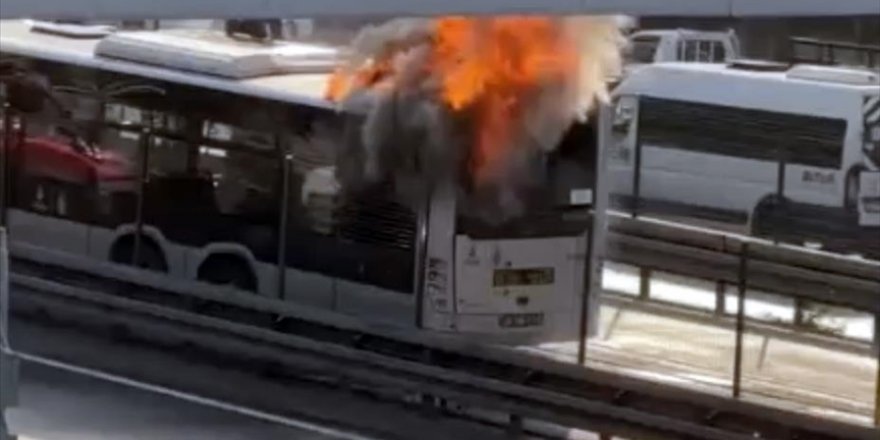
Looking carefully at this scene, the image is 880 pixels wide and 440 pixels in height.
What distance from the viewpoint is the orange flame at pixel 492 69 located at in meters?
14.8

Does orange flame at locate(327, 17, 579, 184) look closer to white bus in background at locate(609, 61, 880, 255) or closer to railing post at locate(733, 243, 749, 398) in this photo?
railing post at locate(733, 243, 749, 398)

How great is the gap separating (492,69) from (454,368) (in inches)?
78.8

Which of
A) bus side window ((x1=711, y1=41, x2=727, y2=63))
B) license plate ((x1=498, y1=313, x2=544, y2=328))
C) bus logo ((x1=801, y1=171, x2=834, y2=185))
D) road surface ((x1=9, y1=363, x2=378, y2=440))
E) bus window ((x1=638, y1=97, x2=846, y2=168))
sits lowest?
road surface ((x1=9, y1=363, x2=378, y2=440))

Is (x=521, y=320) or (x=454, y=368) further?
(x=521, y=320)

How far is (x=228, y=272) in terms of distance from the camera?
57.6 ft

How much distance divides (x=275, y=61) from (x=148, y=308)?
212 centimetres

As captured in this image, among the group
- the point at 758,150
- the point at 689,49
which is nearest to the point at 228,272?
the point at 758,150

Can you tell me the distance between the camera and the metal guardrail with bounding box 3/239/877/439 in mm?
14570

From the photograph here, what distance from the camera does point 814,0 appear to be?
11.4 metres

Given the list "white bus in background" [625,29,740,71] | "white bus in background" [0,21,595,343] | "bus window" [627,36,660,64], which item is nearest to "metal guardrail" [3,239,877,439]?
"white bus in background" [0,21,595,343]

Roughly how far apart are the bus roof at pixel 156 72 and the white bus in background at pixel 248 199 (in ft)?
0.05

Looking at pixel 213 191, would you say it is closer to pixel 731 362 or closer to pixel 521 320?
pixel 521 320

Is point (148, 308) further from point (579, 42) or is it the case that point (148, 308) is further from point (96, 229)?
point (579, 42)

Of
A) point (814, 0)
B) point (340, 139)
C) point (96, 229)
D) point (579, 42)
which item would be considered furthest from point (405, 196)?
point (814, 0)
